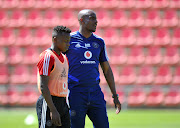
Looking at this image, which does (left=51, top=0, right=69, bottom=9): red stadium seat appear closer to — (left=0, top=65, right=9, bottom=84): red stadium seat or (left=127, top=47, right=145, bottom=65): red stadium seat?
(left=0, top=65, right=9, bottom=84): red stadium seat

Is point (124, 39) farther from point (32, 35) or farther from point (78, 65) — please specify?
point (78, 65)

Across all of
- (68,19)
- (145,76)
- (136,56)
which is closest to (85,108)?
(145,76)

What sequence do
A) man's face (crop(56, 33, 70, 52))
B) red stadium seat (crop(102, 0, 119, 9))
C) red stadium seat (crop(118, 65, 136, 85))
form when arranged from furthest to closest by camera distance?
red stadium seat (crop(102, 0, 119, 9)) < red stadium seat (crop(118, 65, 136, 85)) < man's face (crop(56, 33, 70, 52))

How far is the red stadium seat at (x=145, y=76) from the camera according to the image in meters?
16.8

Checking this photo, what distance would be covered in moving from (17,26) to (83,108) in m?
14.2

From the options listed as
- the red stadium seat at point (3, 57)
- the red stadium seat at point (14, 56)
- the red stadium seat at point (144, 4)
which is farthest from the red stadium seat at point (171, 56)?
the red stadium seat at point (3, 57)

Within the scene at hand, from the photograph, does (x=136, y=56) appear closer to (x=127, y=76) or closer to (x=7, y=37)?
(x=127, y=76)

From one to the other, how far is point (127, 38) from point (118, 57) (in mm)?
1139

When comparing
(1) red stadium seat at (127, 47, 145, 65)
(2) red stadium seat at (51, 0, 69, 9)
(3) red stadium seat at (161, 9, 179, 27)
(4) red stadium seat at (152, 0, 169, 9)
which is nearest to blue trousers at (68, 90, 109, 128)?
(1) red stadium seat at (127, 47, 145, 65)

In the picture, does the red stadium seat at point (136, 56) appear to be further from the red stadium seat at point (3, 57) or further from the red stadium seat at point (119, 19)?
the red stadium seat at point (3, 57)

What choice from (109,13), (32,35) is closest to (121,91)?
(109,13)

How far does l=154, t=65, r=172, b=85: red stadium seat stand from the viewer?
16844 mm

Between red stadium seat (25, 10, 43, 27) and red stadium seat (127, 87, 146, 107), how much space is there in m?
5.88

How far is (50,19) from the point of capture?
18.0 meters
